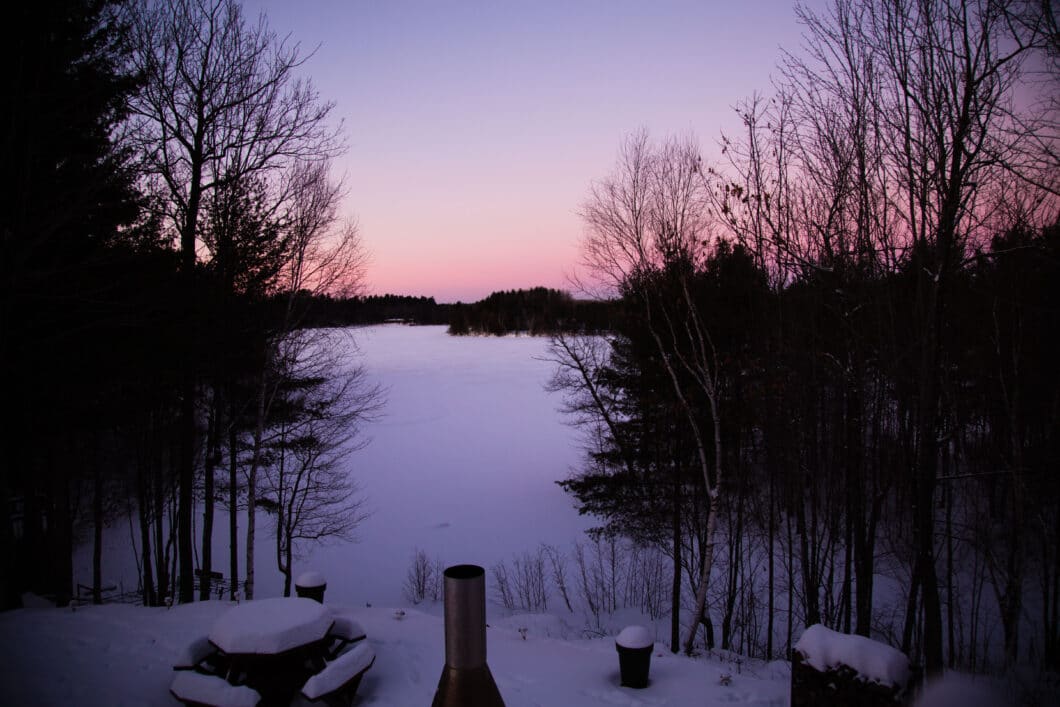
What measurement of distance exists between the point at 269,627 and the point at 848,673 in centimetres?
499

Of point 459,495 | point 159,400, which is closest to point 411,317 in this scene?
point 459,495

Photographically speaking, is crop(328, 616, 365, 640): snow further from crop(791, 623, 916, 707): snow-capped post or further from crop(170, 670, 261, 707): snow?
crop(791, 623, 916, 707): snow-capped post

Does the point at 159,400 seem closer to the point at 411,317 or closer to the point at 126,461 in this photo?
the point at 126,461

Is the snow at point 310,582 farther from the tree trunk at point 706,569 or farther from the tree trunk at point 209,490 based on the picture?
the tree trunk at point 706,569

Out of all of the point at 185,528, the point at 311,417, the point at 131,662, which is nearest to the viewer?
the point at 131,662

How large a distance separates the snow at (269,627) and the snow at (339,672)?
346mm

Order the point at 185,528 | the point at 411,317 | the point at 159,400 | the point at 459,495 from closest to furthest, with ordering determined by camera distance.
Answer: the point at 185,528
the point at 159,400
the point at 459,495
the point at 411,317

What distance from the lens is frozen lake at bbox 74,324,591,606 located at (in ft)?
51.5

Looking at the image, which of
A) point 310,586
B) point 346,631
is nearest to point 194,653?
point 346,631

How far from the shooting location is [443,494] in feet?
68.6

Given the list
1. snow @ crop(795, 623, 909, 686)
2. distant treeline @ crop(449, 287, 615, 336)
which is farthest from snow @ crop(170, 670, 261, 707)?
distant treeline @ crop(449, 287, 615, 336)

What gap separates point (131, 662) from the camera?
18.5 ft

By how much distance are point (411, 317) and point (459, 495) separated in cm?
11731

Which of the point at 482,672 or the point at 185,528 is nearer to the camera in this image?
the point at 482,672
